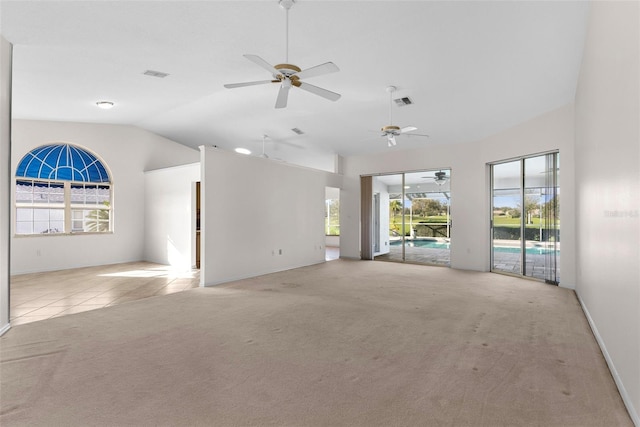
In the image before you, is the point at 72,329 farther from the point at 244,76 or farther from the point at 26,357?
the point at 244,76

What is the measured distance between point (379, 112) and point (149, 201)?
20.5ft

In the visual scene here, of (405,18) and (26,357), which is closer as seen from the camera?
(26,357)

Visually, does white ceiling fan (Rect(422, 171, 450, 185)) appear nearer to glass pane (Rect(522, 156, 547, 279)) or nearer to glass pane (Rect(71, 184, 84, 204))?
glass pane (Rect(522, 156, 547, 279))

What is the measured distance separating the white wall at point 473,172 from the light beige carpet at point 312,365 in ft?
7.59

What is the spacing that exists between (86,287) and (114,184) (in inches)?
136

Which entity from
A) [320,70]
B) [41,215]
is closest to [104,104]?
[41,215]

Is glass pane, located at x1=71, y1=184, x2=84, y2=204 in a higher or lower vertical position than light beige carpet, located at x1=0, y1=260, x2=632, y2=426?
higher

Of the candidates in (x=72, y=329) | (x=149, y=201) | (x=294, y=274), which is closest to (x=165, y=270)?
(x=149, y=201)

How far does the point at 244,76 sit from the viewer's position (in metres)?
5.02

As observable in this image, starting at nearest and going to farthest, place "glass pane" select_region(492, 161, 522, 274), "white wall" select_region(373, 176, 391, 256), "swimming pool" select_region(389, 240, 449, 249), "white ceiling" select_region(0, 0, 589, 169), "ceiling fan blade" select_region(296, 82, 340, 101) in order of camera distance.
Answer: "white ceiling" select_region(0, 0, 589, 169) → "ceiling fan blade" select_region(296, 82, 340, 101) → "glass pane" select_region(492, 161, 522, 274) → "white wall" select_region(373, 176, 391, 256) → "swimming pool" select_region(389, 240, 449, 249)

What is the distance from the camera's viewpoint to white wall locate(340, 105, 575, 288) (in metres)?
5.45

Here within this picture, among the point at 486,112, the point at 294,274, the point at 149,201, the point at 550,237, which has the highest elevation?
the point at 486,112

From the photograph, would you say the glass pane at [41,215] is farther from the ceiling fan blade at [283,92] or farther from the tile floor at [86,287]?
the ceiling fan blade at [283,92]

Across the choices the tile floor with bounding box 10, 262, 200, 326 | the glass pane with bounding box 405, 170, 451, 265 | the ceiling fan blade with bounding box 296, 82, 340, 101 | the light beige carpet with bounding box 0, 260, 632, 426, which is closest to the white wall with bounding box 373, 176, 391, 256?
the glass pane with bounding box 405, 170, 451, 265
